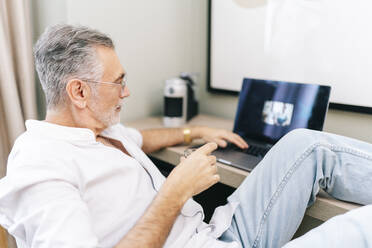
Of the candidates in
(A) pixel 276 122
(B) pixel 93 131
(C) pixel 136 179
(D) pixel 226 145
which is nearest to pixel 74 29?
(B) pixel 93 131

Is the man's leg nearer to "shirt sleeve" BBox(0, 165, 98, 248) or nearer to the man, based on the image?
the man

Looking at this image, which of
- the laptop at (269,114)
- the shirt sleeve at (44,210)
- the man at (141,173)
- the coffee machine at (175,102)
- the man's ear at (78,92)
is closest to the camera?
the shirt sleeve at (44,210)

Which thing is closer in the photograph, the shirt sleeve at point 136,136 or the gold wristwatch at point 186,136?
the shirt sleeve at point 136,136

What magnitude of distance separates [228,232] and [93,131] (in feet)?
1.75

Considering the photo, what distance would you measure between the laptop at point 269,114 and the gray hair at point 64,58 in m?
0.60

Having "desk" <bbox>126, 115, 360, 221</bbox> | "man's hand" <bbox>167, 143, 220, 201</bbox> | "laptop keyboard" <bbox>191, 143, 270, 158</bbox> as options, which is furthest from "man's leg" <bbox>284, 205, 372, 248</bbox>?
"laptop keyboard" <bbox>191, 143, 270, 158</bbox>

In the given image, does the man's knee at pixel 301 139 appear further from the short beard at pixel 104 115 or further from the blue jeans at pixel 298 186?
the short beard at pixel 104 115

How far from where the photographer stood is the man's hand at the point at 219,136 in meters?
1.35

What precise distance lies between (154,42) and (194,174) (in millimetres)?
1056

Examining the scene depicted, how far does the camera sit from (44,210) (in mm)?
680

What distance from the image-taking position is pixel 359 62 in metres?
1.34

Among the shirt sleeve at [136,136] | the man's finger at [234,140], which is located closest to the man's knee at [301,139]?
the man's finger at [234,140]

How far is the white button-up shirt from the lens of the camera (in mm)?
683

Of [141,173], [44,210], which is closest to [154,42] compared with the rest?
[141,173]
